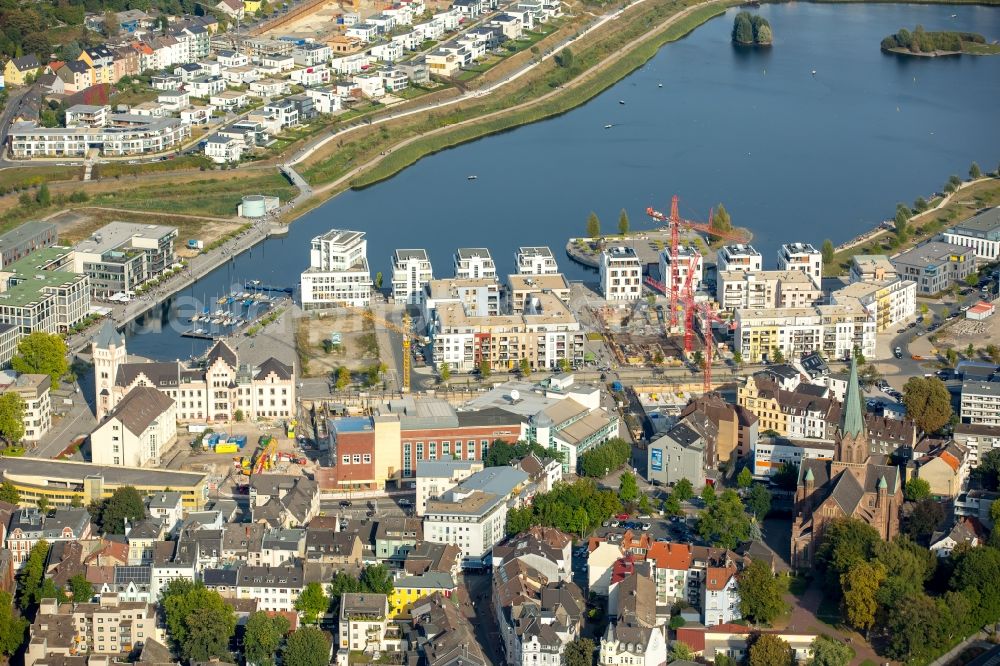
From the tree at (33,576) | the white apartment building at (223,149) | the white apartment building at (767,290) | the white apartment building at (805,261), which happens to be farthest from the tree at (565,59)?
the tree at (33,576)

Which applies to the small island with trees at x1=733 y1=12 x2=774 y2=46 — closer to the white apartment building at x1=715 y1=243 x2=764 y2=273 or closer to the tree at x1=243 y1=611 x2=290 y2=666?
the white apartment building at x1=715 y1=243 x2=764 y2=273

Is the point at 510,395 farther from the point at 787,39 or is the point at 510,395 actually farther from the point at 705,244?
the point at 787,39

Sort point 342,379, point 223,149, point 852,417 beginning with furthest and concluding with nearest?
point 223,149 < point 342,379 < point 852,417

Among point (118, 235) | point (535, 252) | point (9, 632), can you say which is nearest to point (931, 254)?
point (535, 252)

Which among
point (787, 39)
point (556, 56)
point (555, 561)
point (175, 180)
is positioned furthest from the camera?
point (787, 39)

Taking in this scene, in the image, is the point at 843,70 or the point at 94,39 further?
the point at 843,70

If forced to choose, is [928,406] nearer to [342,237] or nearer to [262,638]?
[262,638]

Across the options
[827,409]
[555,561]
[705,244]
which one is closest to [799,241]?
[705,244]
